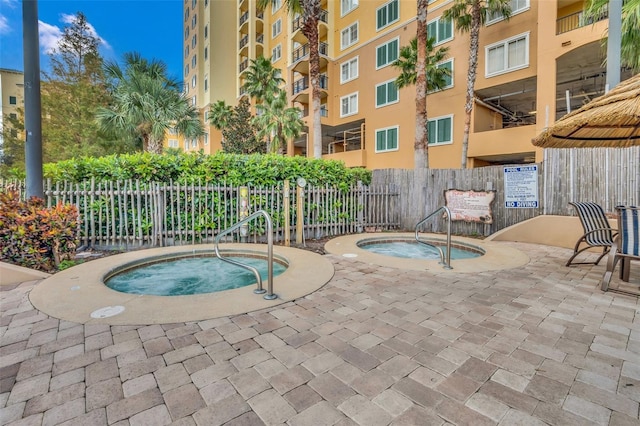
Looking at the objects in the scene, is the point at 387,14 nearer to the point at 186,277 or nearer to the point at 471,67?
the point at 471,67

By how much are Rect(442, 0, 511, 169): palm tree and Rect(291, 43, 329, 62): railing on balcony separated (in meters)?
9.97

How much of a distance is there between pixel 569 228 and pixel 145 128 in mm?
15457

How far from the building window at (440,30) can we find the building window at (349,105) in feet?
19.0

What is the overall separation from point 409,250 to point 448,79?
12.1 meters

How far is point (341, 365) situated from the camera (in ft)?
6.95

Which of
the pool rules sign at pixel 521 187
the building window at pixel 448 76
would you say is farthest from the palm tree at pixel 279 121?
the pool rules sign at pixel 521 187

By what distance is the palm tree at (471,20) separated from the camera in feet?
41.3

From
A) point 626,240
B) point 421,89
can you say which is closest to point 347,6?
point 421,89

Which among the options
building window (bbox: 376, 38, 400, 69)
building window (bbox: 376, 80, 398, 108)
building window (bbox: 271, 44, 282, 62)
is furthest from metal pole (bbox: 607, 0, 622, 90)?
building window (bbox: 271, 44, 282, 62)

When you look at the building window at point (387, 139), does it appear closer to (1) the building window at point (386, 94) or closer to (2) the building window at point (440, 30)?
(1) the building window at point (386, 94)

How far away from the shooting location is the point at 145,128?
1302 centimetres

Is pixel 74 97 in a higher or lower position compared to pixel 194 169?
higher

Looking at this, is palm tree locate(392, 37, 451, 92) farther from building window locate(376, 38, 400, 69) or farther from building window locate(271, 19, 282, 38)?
building window locate(271, 19, 282, 38)

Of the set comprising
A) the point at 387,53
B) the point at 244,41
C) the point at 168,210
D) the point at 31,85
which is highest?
the point at 244,41
